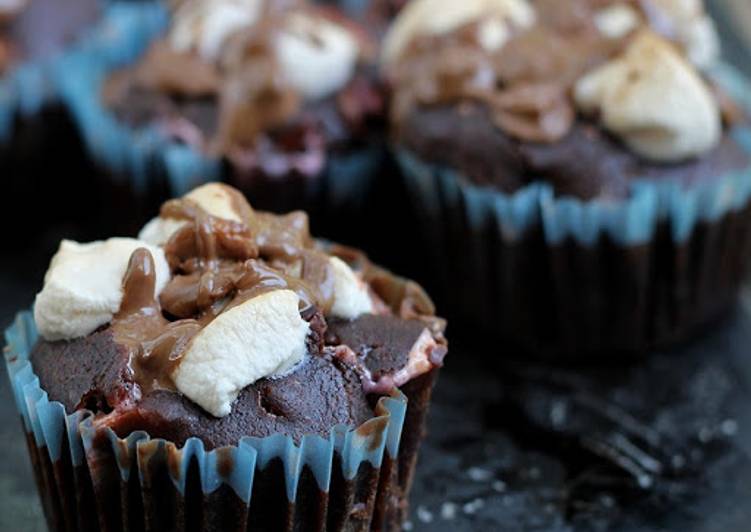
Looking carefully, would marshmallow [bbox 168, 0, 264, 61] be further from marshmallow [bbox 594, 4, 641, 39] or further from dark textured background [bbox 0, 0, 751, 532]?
marshmallow [bbox 594, 4, 641, 39]

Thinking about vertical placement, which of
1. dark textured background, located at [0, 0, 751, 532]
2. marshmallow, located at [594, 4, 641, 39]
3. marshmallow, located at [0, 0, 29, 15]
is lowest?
dark textured background, located at [0, 0, 751, 532]

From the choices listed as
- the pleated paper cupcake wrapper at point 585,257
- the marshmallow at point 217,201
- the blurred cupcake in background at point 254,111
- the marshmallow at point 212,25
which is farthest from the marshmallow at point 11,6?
the marshmallow at point 217,201

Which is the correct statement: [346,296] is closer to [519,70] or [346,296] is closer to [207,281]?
[207,281]

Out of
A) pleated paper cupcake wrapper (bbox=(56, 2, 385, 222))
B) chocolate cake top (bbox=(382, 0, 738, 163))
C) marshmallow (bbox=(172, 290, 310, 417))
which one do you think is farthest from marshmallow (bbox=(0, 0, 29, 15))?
marshmallow (bbox=(172, 290, 310, 417))

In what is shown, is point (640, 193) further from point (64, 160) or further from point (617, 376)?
point (64, 160)

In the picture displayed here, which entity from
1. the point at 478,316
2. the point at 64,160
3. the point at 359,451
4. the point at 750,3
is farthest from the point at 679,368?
the point at 750,3

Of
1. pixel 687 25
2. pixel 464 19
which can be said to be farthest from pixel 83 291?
pixel 687 25
